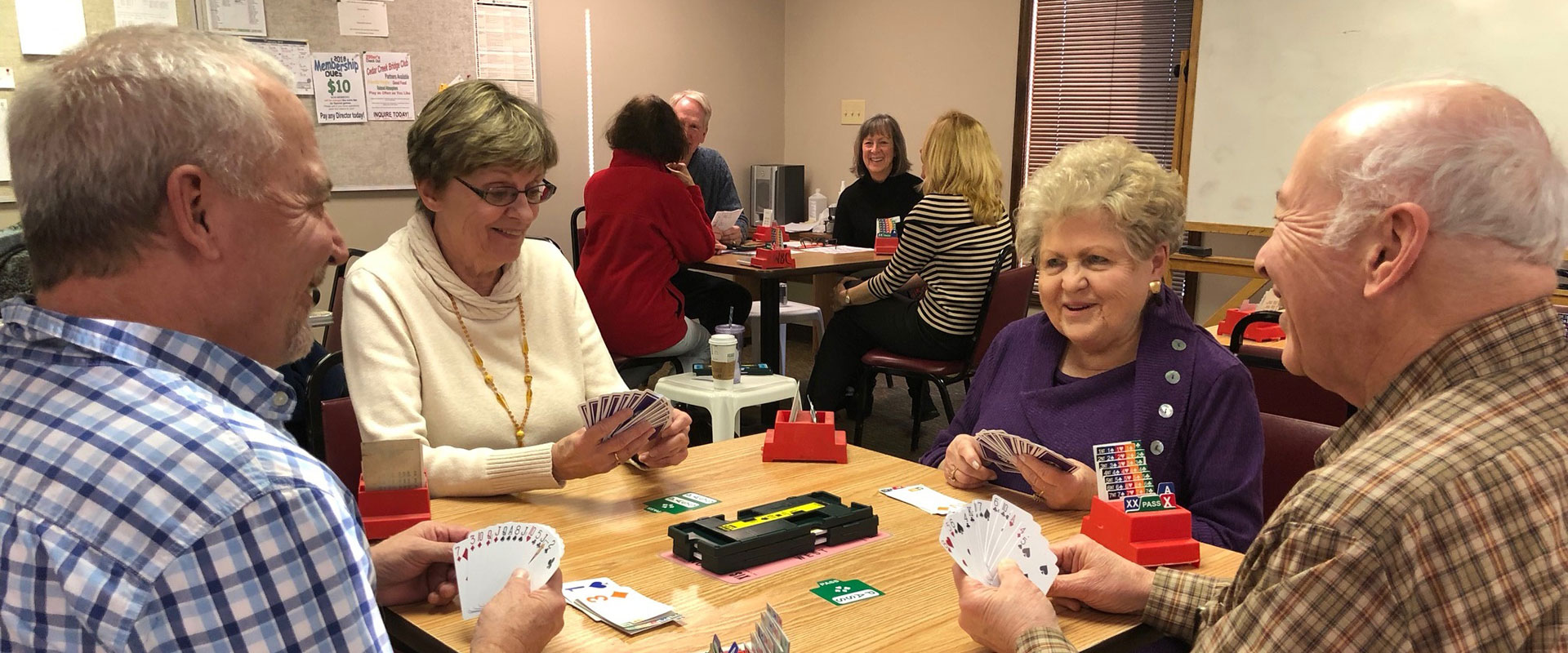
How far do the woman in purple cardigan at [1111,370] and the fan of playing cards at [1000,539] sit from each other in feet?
1.39

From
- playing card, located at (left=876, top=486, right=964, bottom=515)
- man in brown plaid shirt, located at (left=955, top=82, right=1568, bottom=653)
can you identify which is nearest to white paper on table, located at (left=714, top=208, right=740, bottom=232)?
playing card, located at (left=876, top=486, right=964, bottom=515)

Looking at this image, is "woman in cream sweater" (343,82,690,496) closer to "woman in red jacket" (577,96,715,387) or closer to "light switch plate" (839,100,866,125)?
"woman in red jacket" (577,96,715,387)

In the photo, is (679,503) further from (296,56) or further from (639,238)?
(296,56)

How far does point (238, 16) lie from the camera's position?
539cm

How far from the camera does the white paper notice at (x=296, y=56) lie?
18.2 feet

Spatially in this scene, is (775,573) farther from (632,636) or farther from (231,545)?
(231,545)

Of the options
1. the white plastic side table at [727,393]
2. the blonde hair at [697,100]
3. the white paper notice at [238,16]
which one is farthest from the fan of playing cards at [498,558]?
A: the blonde hair at [697,100]

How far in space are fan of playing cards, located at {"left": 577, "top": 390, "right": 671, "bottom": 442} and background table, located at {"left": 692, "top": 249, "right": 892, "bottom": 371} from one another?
2946mm

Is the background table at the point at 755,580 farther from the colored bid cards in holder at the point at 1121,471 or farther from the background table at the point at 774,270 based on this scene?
the background table at the point at 774,270

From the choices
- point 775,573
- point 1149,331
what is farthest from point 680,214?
point 775,573

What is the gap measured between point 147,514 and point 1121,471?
4.49ft

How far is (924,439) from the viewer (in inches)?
213

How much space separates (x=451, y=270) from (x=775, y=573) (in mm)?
1053

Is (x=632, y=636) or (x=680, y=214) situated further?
(x=680, y=214)
